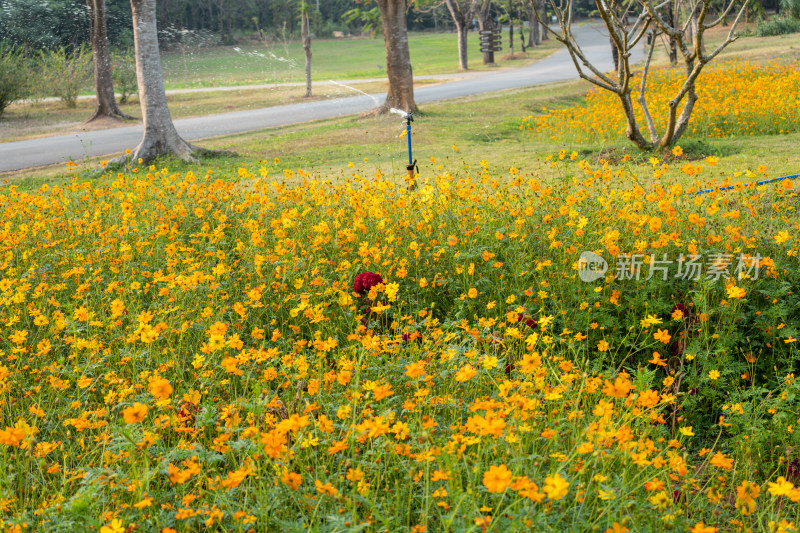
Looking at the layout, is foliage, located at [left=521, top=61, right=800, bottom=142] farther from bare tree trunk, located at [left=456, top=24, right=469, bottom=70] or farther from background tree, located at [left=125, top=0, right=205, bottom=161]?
bare tree trunk, located at [left=456, top=24, right=469, bottom=70]

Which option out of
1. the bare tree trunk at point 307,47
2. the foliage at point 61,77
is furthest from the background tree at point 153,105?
the foliage at point 61,77

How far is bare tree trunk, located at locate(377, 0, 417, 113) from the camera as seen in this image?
14328 millimetres

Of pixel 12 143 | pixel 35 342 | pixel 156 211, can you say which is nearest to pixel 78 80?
pixel 12 143

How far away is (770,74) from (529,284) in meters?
12.9

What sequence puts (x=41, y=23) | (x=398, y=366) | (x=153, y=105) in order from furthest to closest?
1. (x=41, y=23)
2. (x=153, y=105)
3. (x=398, y=366)

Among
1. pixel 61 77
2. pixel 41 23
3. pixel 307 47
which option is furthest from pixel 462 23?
pixel 41 23

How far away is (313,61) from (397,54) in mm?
26906

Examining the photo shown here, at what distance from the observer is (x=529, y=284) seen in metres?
4.26

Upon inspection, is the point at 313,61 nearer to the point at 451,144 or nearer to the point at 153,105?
the point at 153,105

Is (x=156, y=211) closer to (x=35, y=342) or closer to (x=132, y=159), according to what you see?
(x=35, y=342)

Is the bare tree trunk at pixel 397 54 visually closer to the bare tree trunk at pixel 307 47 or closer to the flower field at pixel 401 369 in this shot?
the bare tree trunk at pixel 307 47

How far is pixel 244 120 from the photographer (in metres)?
17.4

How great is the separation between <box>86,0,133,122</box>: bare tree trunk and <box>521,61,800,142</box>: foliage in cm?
1162

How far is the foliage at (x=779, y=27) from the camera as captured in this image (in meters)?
29.9
